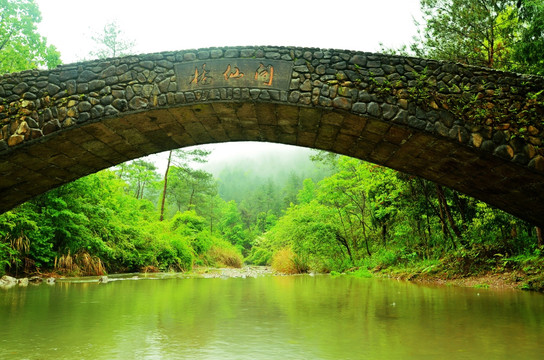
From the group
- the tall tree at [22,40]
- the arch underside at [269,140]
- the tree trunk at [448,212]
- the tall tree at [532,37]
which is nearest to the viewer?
the arch underside at [269,140]

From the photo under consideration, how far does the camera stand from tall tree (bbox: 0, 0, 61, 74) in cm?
1335

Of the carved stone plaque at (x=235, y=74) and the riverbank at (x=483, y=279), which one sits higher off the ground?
the carved stone plaque at (x=235, y=74)

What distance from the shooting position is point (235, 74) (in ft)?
19.3

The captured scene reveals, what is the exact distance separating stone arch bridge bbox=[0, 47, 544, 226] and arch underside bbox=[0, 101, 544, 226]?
0.03 meters

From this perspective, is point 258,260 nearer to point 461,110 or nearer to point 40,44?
point 40,44

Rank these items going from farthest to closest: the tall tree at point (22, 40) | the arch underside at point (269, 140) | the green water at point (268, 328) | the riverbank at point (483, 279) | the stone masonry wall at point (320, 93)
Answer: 1. the tall tree at point (22, 40)
2. the riverbank at point (483, 279)
3. the arch underside at point (269, 140)
4. the stone masonry wall at point (320, 93)
5. the green water at point (268, 328)

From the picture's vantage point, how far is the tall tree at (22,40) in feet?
43.8

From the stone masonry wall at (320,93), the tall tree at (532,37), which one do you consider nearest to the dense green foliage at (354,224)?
the tall tree at (532,37)

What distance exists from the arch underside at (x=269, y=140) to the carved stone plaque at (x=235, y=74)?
11.5 inches

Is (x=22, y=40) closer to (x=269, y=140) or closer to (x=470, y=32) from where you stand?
(x=269, y=140)

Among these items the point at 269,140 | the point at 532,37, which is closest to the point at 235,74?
the point at 269,140

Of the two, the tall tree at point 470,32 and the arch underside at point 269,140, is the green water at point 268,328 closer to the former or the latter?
the arch underside at point 269,140

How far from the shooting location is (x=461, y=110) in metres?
5.57

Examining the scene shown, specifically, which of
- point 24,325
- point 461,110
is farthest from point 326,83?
point 24,325
